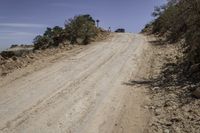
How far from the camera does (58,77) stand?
642 inches

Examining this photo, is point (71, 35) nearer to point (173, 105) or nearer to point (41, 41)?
point (41, 41)

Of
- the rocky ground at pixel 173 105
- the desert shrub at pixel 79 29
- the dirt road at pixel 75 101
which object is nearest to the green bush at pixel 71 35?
the desert shrub at pixel 79 29

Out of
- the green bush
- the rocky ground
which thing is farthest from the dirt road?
the green bush

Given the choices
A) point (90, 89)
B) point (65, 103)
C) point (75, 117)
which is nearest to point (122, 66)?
point (90, 89)

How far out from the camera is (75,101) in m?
11.9

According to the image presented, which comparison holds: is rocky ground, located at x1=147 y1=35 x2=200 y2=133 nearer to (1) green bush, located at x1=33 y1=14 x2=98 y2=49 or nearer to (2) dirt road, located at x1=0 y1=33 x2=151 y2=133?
(2) dirt road, located at x1=0 y1=33 x2=151 y2=133

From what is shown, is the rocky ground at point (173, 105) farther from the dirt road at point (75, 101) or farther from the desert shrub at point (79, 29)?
the desert shrub at point (79, 29)

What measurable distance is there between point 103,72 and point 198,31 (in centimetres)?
477

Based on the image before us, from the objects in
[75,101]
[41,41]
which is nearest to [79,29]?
[41,41]

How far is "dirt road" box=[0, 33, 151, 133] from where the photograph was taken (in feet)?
30.7

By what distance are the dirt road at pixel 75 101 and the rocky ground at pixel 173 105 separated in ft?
1.32

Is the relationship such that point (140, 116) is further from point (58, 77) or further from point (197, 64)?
point (58, 77)

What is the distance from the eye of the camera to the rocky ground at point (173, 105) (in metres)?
9.19

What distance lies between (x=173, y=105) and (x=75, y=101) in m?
3.08
